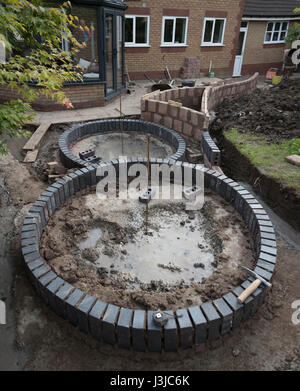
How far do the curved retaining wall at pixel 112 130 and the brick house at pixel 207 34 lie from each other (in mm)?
7317

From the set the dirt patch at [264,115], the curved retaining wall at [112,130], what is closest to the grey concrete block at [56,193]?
the curved retaining wall at [112,130]

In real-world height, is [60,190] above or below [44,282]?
above

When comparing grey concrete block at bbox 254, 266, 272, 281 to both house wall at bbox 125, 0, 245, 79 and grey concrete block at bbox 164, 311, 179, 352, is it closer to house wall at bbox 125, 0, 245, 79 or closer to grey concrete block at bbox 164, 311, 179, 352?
grey concrete block at bbox 164, 311, 179, 352

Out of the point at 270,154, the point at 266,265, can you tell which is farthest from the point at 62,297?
the point at 270,154

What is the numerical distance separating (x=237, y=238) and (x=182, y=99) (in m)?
7.21

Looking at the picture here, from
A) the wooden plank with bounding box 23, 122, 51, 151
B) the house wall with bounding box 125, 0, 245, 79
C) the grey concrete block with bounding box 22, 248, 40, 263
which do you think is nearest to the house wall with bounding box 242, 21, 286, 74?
the house wall with bounding box 125, 0, 245, 79

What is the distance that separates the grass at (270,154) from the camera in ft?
19.1

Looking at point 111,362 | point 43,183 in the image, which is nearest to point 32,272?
point 111,362

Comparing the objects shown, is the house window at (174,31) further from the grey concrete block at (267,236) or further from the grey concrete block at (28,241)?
the grey concrete block at (28,241)

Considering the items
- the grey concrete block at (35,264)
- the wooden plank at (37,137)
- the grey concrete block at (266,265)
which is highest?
the wooden plank at (37,137)

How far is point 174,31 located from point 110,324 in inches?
603

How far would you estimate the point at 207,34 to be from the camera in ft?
51.6

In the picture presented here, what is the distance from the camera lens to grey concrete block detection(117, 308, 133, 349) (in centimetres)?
281

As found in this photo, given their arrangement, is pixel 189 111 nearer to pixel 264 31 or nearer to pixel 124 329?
pixel 124 329
